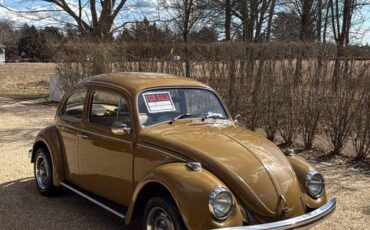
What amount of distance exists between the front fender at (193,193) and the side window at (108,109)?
1.13 m

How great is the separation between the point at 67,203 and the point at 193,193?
275 cm

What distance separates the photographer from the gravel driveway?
216 inches

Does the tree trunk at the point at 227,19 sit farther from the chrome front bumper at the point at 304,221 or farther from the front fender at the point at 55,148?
the chrome front bumper at the point at 304,221

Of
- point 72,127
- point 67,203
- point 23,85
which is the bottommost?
point 67,203

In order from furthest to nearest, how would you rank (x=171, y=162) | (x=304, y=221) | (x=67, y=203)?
(x=67, y=203) < (x=171, y=162) < (x=304, y=221)

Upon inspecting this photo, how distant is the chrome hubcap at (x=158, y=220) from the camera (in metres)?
4.25

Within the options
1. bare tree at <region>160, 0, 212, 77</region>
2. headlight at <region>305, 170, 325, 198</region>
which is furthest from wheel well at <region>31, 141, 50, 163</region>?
bare tree at <region>160, 0, 212, 77</region>

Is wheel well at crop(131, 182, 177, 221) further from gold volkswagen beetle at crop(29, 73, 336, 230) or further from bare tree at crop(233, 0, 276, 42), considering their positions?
bare tree at crop(233, 0, 276, 42)

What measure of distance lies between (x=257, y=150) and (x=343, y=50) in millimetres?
5132

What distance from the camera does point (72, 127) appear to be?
5992 mm

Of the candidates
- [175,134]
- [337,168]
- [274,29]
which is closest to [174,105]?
[175,134]

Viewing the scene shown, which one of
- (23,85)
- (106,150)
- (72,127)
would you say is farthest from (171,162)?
(23,85)

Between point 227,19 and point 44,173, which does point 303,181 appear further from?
point 227,19

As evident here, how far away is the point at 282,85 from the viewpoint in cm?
982
